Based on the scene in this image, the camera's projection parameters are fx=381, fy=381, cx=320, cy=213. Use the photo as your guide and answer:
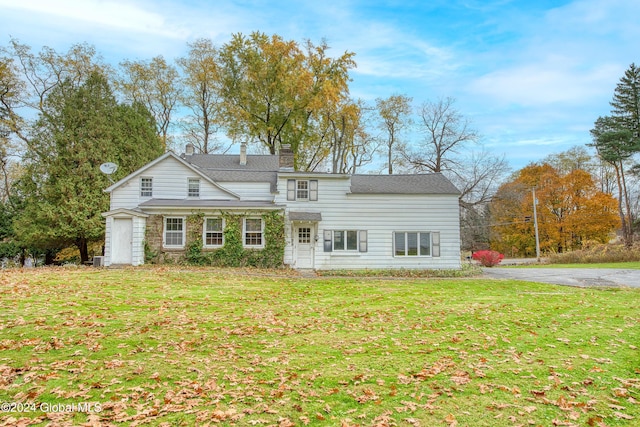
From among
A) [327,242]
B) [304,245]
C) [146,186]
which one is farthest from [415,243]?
[146,186]

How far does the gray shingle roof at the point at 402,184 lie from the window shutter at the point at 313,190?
1976mm

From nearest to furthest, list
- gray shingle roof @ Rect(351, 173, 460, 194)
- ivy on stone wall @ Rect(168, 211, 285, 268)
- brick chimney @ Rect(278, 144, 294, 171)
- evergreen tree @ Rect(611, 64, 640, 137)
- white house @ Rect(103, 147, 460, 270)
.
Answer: ivy on stone wall @ Rect(168, 211, 285, 268)
white house @ Rect(103, 147, 460, 270)
gray shingle roof @ Rect(351, 173, 460, 194)
brick chimney @ Rect(278, 144, 294, 171)
evergreen tree @ Rect(611, 64, 640, 137)

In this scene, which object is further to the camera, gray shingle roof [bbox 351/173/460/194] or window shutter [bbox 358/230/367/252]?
gray shingle roof [bbox 351/173/460/194]

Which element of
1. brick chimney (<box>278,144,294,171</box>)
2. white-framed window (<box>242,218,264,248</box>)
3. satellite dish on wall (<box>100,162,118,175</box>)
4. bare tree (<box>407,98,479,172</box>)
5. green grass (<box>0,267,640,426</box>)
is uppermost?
bare tree (<box>407,98,479,172</box>)

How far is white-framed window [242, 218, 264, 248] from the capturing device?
1986cm

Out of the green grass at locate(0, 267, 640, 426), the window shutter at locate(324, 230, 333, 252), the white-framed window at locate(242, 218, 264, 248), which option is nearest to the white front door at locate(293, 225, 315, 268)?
the window shutter at locate(324, 230, 333, 252)

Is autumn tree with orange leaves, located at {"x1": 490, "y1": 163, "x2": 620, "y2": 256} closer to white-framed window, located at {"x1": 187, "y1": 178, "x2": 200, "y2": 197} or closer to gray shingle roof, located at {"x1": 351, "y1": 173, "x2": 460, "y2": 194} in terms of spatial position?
gray shingle roof, located at {"x1": 351, "y1": 173, "x2": 460, "y2": 194}

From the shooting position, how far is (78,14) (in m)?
12.3

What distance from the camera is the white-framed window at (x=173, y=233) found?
19.5m

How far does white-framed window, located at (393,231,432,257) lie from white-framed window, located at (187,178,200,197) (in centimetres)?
1114

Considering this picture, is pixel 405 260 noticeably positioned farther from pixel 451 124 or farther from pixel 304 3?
pixel 451 124

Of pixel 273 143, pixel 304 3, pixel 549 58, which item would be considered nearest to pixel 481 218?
pixel 273 143

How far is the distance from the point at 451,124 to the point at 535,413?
3349cm

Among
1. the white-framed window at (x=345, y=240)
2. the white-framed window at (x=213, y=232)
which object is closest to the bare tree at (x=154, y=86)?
the white-framed window at (x=213, y=232)
